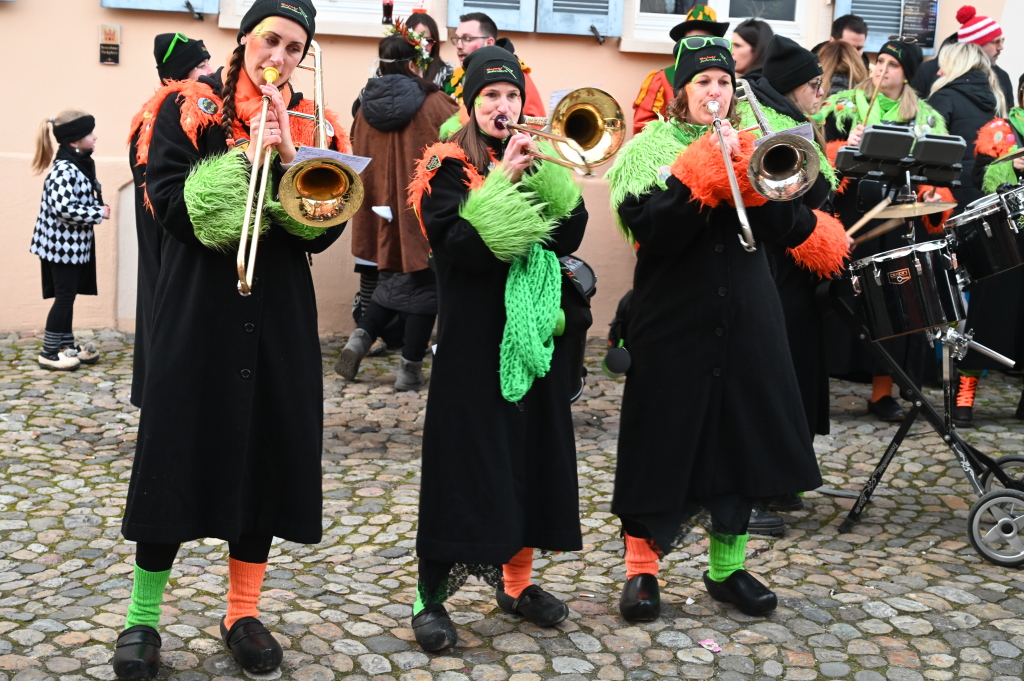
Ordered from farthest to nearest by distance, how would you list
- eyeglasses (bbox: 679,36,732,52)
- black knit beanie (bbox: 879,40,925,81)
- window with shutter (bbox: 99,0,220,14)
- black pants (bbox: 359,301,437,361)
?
window with shutter (bbox: 99,0,220,14) < black pants (bbox: 359,301,437,361) < black knit beanie (bbox: 879,40,925,81) < eyeglasses (bbox: 679,36,732,52)

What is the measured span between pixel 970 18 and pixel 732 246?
4663 mm

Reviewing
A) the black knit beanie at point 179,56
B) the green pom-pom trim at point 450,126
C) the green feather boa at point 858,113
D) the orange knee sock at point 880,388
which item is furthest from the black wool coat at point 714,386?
the orange knee sock at point 880,388

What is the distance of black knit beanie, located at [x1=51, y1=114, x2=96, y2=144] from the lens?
7441 mm

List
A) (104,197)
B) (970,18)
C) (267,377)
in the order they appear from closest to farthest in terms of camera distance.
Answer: (267,377)
(970,18)
(104,197)

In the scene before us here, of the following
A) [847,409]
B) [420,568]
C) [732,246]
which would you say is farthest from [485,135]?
[847,409]

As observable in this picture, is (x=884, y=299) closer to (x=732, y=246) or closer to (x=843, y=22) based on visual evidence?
(x=732, y=246)

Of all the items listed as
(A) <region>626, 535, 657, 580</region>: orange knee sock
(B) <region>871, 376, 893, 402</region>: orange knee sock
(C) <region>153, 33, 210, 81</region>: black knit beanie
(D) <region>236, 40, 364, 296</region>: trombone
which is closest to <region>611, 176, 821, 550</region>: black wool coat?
(A) <region>626, 535, 657, 580</region>: orange knee sock

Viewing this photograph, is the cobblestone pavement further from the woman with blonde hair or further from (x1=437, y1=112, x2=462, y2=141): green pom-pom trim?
the woman with blonde hair

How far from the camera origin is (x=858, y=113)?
643 cm

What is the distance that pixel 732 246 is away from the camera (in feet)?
13.0

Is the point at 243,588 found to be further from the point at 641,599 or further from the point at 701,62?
the point at 701,62

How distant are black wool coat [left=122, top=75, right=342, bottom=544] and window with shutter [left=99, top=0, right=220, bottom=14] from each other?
4.85 meters

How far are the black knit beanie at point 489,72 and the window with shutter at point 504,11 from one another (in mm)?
4555

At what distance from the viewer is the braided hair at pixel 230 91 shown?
346 cm
